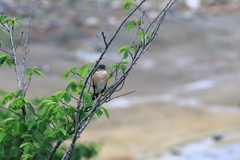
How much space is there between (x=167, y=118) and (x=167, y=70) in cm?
664

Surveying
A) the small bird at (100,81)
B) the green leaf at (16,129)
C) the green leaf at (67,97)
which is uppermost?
the small bird at (100,81)

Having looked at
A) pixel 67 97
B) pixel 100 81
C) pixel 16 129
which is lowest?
pixel 16 129

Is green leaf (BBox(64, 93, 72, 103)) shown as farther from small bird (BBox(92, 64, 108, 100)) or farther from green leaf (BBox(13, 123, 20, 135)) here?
small bird (BBox(92, 64, 108, 100))

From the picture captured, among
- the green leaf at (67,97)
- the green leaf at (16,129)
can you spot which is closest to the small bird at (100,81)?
A: the green leaf at (67,97)

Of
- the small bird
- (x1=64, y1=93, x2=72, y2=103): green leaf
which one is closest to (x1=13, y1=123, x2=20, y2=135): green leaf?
(x1=64, y1=93, x2=72, y2=103): green leaf

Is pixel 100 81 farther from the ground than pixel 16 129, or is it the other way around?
pixel 100 81

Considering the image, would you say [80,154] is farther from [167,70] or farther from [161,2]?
[161,2]

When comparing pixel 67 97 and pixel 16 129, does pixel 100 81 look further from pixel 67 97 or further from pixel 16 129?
pixel 16 129

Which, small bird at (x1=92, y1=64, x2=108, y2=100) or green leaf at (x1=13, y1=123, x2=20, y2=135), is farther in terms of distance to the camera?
small bird at (x1=92, y1=64, x2=108, y2=100)

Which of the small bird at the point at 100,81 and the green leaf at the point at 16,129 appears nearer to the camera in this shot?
the green leaf at the point at 16,129

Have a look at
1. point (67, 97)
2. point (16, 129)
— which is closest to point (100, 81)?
point (67, 97)

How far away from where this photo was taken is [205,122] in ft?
57.6

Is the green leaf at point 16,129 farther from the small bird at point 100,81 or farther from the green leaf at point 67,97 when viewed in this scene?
the small bird at point 100,81

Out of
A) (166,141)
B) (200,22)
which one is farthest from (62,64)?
(200,22)
